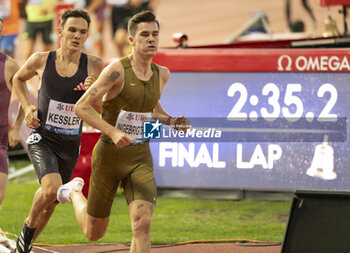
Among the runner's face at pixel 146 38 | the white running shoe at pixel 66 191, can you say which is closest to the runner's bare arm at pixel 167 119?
the runner's face at pixel 146 38

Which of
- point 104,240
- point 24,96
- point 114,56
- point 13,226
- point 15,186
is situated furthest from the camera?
point 114,56

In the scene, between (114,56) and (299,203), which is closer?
(299,203)

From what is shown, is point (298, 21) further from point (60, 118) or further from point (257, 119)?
point (60, 118)

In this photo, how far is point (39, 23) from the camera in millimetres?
19016

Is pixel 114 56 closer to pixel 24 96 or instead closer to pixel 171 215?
pixel 171 215

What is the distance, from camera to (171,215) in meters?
10.3

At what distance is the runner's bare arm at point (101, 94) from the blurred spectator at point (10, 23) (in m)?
13.0

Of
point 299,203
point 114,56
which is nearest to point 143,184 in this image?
point 299,203

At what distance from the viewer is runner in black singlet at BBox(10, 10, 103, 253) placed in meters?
7.39

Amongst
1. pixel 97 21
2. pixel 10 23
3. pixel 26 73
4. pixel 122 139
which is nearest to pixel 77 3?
pixel 97 21

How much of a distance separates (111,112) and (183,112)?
12.8 feet

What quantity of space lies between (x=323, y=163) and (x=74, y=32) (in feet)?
12.6

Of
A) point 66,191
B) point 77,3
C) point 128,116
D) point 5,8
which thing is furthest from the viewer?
point 5,8

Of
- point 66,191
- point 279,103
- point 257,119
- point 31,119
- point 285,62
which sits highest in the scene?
point 285,62
